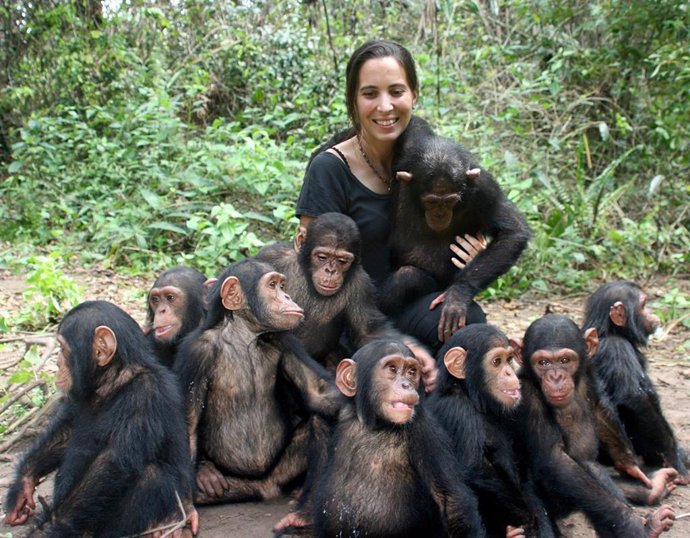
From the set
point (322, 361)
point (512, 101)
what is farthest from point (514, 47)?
point (322, 361)

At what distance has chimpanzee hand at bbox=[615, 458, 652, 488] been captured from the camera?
200 inches

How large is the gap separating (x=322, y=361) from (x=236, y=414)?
939 millimetres

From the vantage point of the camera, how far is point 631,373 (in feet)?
17.8

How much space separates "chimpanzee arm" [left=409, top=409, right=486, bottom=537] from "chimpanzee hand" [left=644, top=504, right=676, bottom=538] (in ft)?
2.84

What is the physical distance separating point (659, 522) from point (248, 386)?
2217mm

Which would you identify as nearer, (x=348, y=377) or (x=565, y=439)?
(x=348, y=377)

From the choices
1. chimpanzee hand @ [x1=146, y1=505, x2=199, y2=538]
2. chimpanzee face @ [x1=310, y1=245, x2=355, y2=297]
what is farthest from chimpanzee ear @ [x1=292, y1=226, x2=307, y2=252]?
chimpanzee hand @ [x1=146, y1=505, x2=199, y2=538]

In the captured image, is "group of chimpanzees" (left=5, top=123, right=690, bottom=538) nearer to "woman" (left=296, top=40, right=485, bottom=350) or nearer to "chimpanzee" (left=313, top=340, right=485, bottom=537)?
"chimpanzee" (left=313, top=340, right=485, bottom=537)

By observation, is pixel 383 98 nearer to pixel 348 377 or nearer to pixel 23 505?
pixel 348 377

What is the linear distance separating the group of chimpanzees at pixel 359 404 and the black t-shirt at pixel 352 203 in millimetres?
201

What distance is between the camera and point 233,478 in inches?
192

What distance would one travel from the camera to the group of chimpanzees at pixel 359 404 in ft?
13.5

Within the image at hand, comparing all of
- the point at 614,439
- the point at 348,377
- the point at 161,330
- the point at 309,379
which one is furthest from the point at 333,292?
the point at 614,439

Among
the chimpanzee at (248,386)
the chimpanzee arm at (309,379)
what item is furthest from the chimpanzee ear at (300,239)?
the chimpanzee arm at (309,379)
